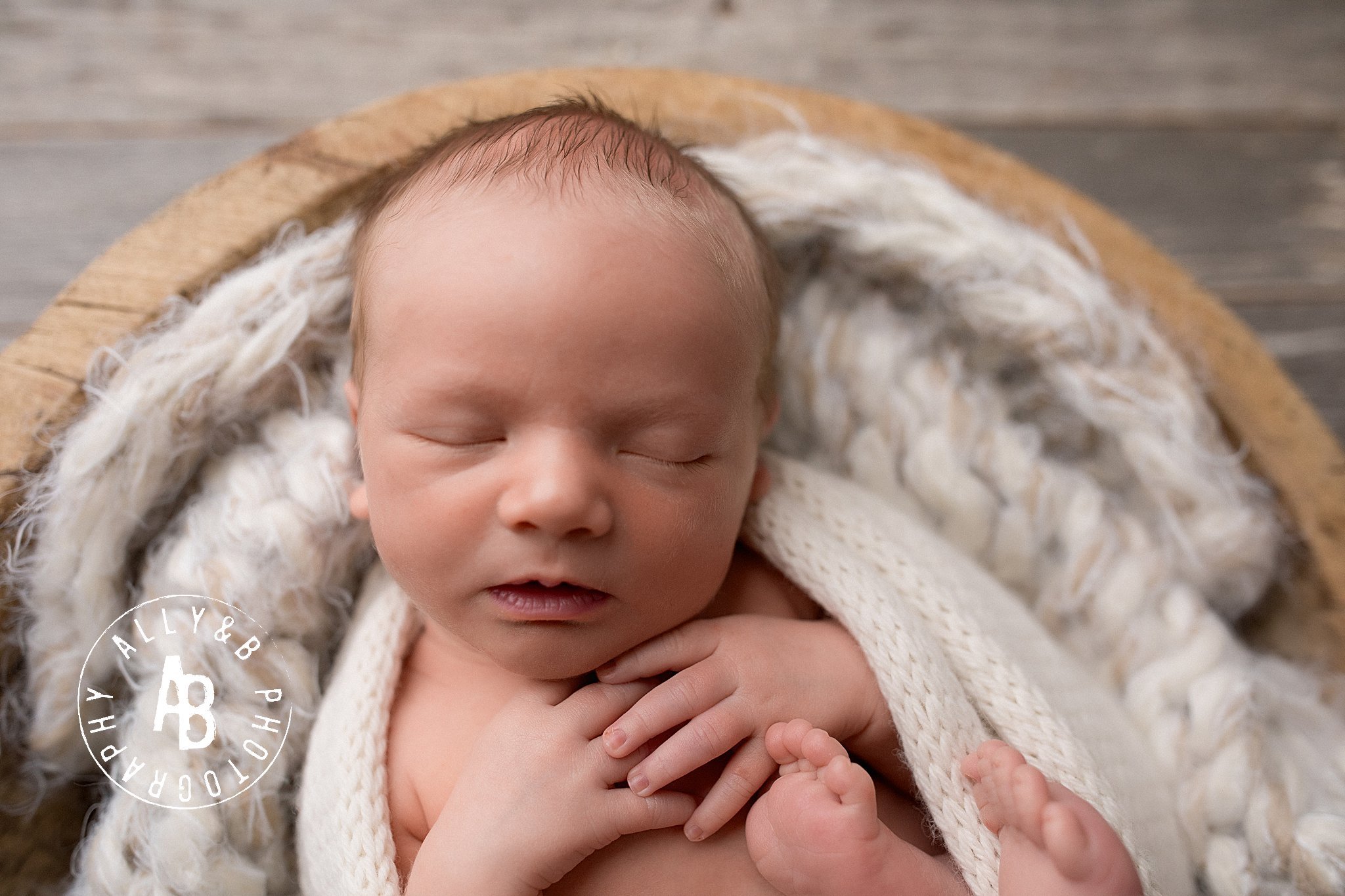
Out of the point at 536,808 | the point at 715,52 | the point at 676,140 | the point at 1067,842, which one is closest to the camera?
the point at 1067,842

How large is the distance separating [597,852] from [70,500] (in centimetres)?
54

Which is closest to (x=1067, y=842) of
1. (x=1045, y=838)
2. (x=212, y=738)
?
(x=1045, y=838)

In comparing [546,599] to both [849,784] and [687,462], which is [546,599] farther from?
[849,784]

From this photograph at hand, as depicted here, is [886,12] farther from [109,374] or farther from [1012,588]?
[109,374]

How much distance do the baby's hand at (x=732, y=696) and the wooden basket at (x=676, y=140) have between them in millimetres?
483

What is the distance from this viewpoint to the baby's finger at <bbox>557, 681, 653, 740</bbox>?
0.80m

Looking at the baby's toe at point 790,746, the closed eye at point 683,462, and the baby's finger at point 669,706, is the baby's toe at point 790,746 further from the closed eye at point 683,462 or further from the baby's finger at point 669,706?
the closed eye at point 683,462

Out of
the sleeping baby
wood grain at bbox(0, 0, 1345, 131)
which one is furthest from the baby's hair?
wood grain at bbox(0, 0, 1345, 131)

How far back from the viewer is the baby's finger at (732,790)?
78cm

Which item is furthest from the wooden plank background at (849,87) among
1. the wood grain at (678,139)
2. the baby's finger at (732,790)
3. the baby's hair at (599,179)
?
the baby's finger at (732,790)

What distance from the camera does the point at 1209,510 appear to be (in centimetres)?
99

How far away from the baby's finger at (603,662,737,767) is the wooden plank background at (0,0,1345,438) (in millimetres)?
1063

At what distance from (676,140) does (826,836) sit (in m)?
0.71

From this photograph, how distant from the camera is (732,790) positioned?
2.58ft
